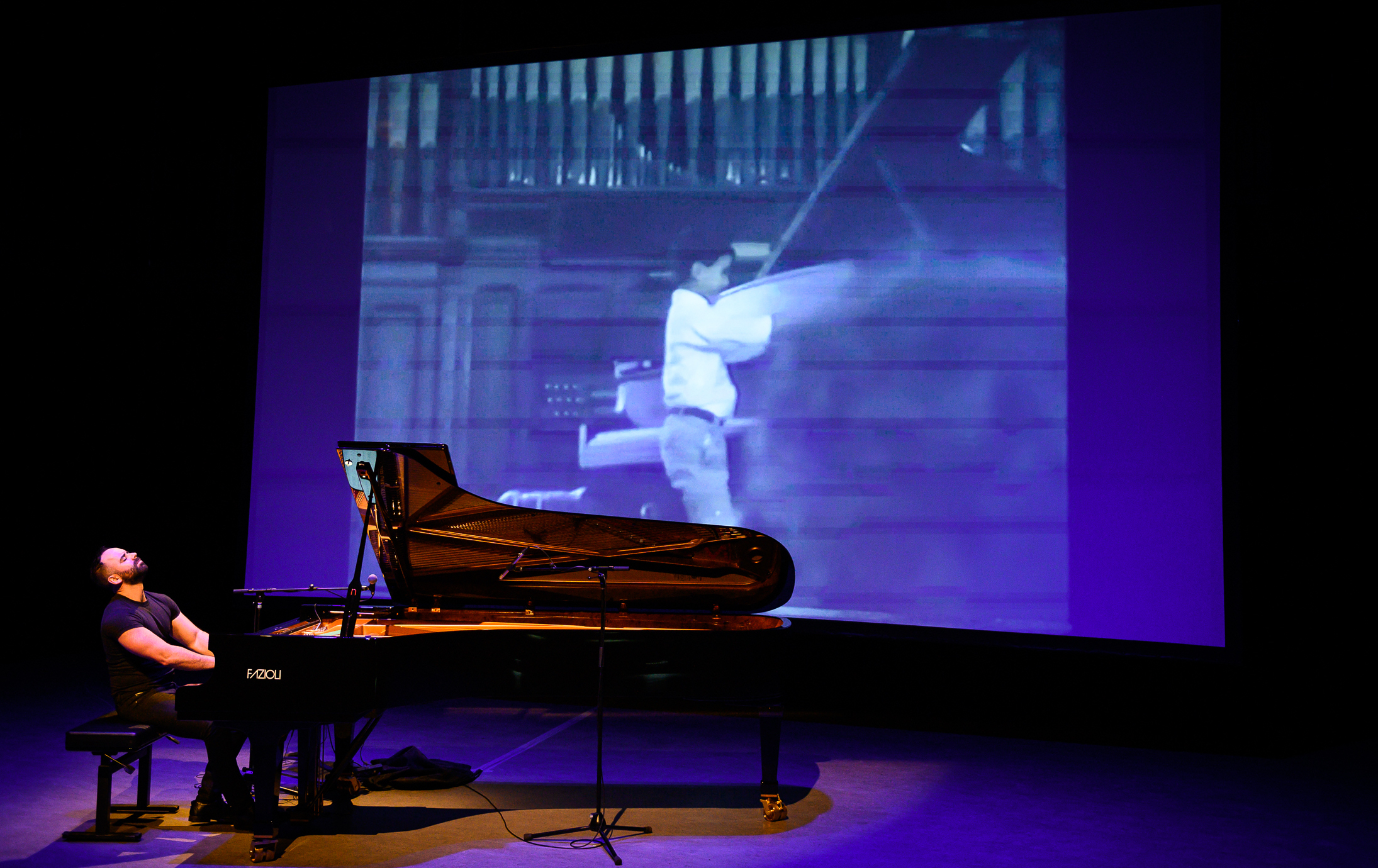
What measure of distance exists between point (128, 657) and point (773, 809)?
2.30 m

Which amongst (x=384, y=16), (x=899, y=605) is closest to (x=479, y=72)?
(x=384, y=16)

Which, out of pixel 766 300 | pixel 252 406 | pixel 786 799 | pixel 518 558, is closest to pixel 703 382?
pixel 766 300

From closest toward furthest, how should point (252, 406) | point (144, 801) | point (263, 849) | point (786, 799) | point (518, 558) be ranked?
point (263, 849)
point (144, 801)
point (518, 558)
point (786, 799)
point (252, 406)

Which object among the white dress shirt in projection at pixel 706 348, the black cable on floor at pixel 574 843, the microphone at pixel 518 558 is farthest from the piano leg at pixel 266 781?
the white dress shirt in projection at pixel 706 348

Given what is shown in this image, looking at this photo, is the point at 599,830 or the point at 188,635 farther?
the point at 188,635

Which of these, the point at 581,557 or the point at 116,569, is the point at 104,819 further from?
the point at 581,557

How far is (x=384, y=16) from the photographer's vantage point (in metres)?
6.74

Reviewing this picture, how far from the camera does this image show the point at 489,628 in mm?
4008

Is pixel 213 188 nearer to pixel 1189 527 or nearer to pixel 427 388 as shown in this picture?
pixel 427 388

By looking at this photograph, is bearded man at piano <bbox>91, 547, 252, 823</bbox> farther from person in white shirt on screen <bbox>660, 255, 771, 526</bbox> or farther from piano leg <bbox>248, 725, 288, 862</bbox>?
person in white shirt on screen <bbox>660, 255, 771, 526</bbox>

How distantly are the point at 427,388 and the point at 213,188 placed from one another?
87.7 inches

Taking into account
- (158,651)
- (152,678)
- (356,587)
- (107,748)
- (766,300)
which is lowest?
(107,748)

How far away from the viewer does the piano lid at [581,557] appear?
432cm

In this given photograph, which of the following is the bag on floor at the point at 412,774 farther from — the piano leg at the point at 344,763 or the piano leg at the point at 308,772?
the piano leg at the point at 308,772
